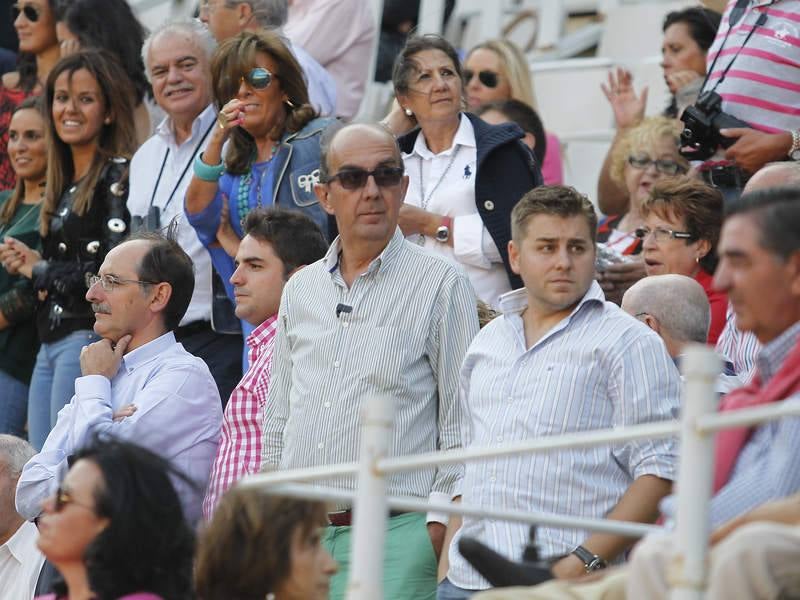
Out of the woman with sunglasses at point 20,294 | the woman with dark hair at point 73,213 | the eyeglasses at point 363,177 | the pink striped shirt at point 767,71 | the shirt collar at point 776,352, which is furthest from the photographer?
the woman with sunglasses at point 20,294

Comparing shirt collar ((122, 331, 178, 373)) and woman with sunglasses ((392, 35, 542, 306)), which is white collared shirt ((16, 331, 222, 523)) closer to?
shirt collar ((122, 331, 178, 373))

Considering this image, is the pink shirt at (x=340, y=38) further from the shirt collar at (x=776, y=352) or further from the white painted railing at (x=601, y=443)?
the white painted railing at (x=601, y=443)

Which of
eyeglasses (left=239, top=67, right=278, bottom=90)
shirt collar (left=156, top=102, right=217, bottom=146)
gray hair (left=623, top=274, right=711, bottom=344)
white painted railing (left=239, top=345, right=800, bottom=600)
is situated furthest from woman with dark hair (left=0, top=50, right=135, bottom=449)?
white painted railing (left=239, top=345, right=800, bottom=600)

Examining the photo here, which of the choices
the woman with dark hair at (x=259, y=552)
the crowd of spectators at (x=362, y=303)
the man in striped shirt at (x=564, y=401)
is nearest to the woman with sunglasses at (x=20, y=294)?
the crowd of spectators at (x=362, y=303)

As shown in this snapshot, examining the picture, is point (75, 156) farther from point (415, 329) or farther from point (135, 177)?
point (415, 329)

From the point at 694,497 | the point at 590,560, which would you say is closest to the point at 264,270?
the point at 590,560

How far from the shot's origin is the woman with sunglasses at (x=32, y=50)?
9.77 m

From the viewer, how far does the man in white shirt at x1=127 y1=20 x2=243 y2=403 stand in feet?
25.4

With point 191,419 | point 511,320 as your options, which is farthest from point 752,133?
point 191,419

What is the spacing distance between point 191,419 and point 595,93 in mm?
5380

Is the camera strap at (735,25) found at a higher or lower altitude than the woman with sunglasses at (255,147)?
higher

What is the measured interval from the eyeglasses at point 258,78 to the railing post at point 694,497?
4171 mm

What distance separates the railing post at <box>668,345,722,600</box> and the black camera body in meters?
3.91

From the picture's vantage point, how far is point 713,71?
737 centimetres
